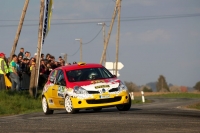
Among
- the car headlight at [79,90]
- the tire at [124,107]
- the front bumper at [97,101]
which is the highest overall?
the car headlight at [79,90]

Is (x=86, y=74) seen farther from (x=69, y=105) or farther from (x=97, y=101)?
(x=97, y=101)

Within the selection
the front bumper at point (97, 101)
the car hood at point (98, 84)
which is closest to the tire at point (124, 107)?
the front bumper at point (97, 101)

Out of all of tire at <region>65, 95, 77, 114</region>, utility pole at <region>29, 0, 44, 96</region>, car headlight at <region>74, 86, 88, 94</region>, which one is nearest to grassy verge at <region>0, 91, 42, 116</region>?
utility pole at <region>29, 0, 44, 96</region>

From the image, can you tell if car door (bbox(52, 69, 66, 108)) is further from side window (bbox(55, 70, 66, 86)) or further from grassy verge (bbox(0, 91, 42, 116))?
grassy verge (bbox(0, 91, 42, 116))

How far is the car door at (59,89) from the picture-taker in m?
20.1

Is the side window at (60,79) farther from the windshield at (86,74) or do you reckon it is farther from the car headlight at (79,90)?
the car headlight at (79,90)

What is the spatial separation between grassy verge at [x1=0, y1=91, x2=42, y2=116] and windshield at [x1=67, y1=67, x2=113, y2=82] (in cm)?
683

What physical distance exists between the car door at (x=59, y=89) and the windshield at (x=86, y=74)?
27 cm

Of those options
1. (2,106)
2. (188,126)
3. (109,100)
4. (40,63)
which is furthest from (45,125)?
(40,63)

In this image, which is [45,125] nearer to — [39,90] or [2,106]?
[2,106]

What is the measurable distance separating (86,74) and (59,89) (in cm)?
94

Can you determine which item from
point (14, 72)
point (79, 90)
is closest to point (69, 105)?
point (79, 90)

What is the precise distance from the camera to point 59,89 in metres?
20.3

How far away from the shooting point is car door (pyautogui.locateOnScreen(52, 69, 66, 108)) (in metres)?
20.1
